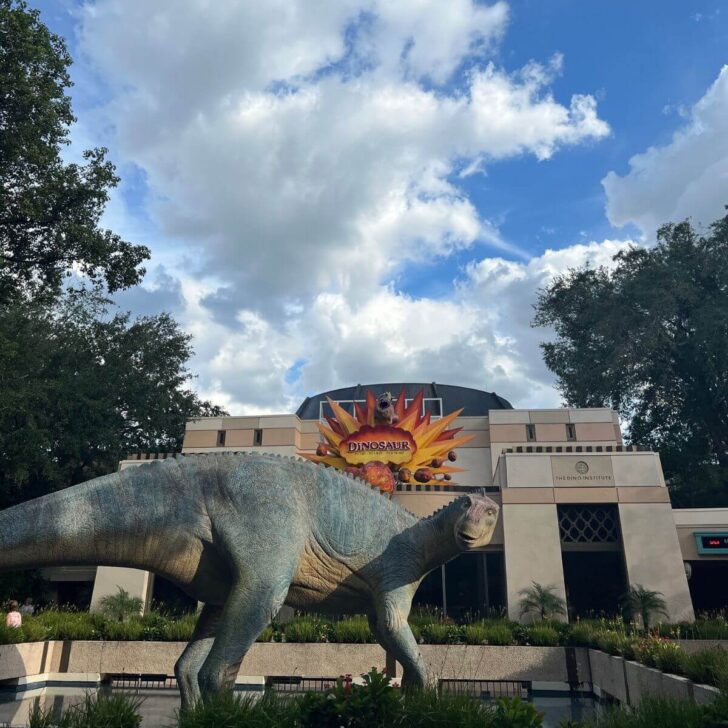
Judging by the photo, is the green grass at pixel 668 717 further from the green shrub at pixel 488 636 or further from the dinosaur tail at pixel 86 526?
the green shrub at pixel 488 636

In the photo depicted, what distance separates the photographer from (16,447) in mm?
25609

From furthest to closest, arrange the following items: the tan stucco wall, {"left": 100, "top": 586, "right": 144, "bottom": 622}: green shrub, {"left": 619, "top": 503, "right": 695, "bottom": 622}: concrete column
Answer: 1. the tan stucco wall
2. {"left": 100, "top": 586, "right": 144, "bottom": 622}: green shrub
3. {"left": 619, "top": 503, "right": 695, "bottom": 622}: concrete column

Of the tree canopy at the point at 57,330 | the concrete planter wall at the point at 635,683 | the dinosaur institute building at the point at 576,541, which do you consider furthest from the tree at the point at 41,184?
the concrete planter wall at the point at 635,683

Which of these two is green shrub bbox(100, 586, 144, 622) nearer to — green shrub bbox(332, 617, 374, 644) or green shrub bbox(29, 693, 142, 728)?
green shrub bbox(332, 617, 374, 644)

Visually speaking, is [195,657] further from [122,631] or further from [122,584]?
[122,584]

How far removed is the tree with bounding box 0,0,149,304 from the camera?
16.2 meters

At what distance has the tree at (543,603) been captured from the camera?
62.2 feet

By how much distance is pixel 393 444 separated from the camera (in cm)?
2227

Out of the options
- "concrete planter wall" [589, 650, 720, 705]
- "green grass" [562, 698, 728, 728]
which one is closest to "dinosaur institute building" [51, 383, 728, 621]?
"concrete planter wall" [589, 650, 720, 705]

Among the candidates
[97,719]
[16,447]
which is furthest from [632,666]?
[16,447]

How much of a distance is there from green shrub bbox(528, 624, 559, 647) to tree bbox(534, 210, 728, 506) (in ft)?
67.7

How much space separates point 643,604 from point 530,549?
3.63 meters

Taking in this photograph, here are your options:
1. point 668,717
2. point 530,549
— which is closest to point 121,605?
point 530,549

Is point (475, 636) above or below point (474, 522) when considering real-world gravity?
below
